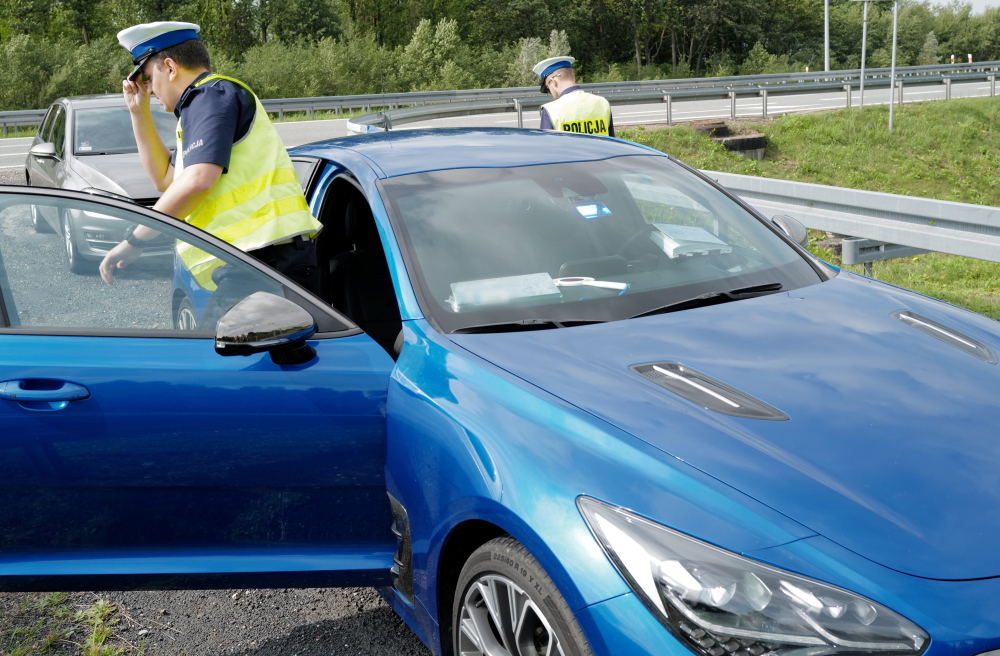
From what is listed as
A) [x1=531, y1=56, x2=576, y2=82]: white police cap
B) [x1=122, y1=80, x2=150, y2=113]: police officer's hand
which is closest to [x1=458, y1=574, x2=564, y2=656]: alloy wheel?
[x1=122, y1=80, x2=150, y2=113]: police officer's hand

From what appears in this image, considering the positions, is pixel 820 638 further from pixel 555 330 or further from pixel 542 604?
pixel 555 330

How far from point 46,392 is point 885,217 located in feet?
17.9

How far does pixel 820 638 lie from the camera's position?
5.23 ft

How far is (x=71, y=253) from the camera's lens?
2.64 m

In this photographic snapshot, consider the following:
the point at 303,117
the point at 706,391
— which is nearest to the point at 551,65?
the point at 706,391

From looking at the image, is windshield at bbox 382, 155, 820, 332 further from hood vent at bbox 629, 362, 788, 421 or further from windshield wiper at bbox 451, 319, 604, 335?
hood vent at bbox 629, 362, 788, 421

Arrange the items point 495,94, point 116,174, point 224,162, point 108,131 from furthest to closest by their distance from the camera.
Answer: point 495,94 → point 108,131 → point 116,174 → point 224,162

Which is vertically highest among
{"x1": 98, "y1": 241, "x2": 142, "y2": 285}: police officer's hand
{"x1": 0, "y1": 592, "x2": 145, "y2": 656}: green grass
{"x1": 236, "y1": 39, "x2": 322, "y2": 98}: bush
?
{"x1": 236, "y1": 39, "x2": 322, "y2": 98}: bush

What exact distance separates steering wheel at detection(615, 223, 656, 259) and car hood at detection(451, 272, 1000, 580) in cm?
48

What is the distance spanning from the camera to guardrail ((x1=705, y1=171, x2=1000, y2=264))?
215 inches

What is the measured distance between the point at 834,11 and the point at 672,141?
69.0 m

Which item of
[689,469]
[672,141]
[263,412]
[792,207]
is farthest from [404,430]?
[672,141]

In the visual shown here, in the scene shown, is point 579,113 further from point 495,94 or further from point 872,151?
point 495,94

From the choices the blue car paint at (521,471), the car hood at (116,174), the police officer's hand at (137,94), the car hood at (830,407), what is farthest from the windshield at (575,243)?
the car hood at (116,174)
